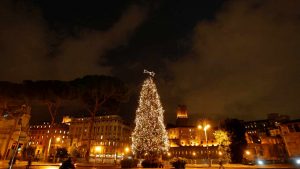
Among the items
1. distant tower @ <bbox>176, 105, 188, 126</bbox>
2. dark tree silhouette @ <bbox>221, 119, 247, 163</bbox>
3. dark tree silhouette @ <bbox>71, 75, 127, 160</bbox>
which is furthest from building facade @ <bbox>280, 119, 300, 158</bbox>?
Answer: distant tower @ <bbox>176, 105, 188, 126</bbox>

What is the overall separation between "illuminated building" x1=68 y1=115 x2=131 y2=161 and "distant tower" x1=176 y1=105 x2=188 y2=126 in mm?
31401

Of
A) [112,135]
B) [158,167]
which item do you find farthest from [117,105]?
[112,135]

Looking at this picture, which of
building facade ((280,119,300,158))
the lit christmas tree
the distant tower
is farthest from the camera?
the distant tower

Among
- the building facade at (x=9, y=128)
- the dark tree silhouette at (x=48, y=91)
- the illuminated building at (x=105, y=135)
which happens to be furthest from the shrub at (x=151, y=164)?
the illuminated building at (x=105, y=135)

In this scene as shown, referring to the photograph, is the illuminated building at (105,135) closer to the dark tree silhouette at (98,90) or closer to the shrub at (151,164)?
the dark tree silhouette at (98,90)

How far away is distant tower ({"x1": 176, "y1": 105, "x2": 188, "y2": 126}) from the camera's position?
391ft

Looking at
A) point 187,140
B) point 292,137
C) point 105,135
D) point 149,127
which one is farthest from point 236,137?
point 105,135

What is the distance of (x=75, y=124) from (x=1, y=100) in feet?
244

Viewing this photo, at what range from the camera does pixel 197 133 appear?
10538 centimetres

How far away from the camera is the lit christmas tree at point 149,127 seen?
977 inches

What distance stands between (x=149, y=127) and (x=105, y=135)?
2975 inches

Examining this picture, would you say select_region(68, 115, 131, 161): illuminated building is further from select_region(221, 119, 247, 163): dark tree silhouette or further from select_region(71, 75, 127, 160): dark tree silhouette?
select_region(221, 119, 247, 163): dark tree silhouette

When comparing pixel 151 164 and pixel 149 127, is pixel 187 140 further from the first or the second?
pixel 151 164

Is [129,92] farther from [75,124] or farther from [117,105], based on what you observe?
[75,124]
